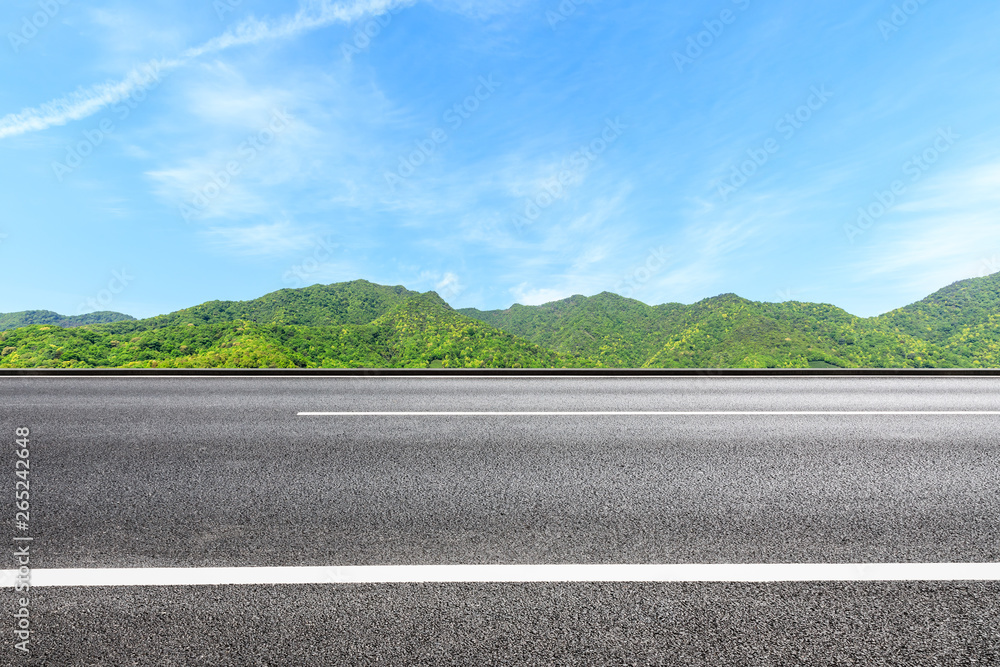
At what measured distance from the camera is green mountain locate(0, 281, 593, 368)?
118 feet

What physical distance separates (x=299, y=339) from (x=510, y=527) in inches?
2126

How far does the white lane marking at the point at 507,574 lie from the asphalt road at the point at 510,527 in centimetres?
6

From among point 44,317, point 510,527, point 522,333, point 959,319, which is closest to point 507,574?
point 510,527

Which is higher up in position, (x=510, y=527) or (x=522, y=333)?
(x=522, y=333)

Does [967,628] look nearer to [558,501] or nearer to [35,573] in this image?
[558,501]

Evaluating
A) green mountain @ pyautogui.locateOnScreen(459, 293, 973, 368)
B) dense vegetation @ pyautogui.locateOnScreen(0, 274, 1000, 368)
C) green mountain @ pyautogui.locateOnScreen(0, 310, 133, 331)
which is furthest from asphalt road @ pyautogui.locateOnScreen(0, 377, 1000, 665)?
green mountain @ pyautogui.locateOnScreen(0, 310, 133, 331)

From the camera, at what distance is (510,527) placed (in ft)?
9.36

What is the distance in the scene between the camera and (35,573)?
2.45m

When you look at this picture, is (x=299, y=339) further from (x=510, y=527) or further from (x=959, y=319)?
(x=959, y=319)

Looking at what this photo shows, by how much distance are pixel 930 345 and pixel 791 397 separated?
76391 mm

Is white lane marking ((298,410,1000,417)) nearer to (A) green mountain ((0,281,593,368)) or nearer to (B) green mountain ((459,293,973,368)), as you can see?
(A) green mountain ((0,281,593,368))

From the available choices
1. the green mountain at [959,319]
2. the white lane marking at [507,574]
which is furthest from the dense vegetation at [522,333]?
the white lane marking at [507,574]

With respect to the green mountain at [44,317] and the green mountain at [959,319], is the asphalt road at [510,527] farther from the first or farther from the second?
the green mountain at [44,317]

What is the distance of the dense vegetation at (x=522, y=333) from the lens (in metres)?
41.6
